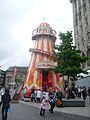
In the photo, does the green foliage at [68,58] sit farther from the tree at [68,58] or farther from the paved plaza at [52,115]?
the paved plaza at [52,115]

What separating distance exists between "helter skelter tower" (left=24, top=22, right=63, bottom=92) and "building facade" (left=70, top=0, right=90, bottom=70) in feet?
27.4

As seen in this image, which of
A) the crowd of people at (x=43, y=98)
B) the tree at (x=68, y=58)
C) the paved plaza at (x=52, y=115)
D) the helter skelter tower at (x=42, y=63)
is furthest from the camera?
the helter skelter tower at (x=42, y=63)

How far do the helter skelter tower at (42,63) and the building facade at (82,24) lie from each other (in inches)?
329

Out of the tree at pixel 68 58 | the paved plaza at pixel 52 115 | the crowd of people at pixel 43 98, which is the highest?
the tree at pixel 68 58

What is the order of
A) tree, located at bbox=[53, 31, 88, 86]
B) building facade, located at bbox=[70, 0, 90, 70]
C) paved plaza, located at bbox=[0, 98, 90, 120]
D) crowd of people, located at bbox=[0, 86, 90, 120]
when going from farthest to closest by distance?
building facade, located at bbox=[70, 0, 90, 70] → tree, located at bbox=[53, 31, 88, 86] → paved plaza, located at bbox=[0, 98, 90, 120] → crowd of people, located at bbox=[0, 86, 90, 120]

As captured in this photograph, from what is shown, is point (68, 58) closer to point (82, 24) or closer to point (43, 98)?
point (43, 98)

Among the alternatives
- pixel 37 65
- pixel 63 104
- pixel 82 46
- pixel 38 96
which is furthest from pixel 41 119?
pixel 82 46

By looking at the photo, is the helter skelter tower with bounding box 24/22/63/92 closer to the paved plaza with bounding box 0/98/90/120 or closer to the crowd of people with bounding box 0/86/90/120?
the crowd of people with bounding box 0/86/90/120

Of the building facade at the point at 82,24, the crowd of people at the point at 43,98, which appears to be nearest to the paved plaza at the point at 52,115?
the crowd of people at the point at 43,98

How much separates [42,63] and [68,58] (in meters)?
10.2

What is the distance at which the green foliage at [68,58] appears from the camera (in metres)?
21.2

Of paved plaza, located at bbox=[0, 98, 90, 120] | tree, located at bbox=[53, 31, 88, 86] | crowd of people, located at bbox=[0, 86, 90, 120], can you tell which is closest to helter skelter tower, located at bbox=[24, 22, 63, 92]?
crowd of people, located at bbox=[0, 86, 90, 120]

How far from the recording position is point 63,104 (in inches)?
747

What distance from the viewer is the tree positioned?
21.2m
